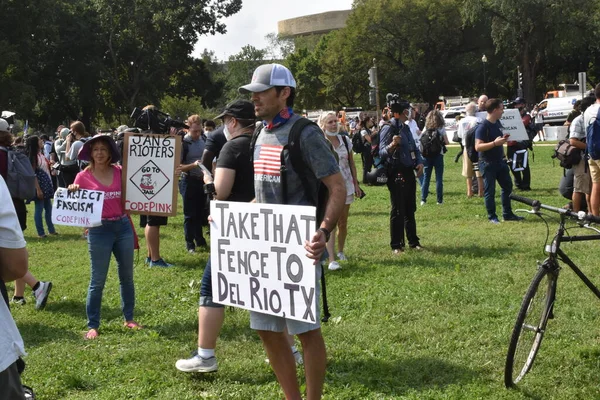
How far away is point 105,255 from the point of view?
6.73 meters

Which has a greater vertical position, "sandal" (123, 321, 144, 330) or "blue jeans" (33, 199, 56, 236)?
"blue jeans" (33, 199, 56, 236)

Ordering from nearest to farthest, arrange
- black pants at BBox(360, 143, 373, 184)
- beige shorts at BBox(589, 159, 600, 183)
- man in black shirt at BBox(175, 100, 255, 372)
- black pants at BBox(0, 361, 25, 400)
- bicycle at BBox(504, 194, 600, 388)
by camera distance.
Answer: black pants at BBox(0, 361, 25, 400) < bicycle at BBox(504, 194, 600, 388) < man in black shirt at BBox(175, 100, 255, 372) < beige shorts at BBox(589, 159, 600, 183) < black pants at BBox(360, 143, 373, 184)

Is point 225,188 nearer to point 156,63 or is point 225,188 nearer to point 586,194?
point 586,194

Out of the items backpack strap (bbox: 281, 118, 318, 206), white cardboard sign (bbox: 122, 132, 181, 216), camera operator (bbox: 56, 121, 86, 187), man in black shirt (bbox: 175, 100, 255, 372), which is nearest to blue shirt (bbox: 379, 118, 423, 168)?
white cardboard sign (bbox: 122, 132, 181, 216)

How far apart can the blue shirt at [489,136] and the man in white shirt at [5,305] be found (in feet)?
31.2

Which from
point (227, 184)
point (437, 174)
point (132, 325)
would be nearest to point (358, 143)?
point (437, 174)

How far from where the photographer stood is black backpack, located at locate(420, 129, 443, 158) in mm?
14914

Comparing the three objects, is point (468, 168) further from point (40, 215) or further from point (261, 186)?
point (261, 186)

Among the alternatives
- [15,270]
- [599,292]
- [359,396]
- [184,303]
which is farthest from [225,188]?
[184,303]

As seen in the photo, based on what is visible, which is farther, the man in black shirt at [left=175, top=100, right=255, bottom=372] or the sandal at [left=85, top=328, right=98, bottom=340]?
the sandal at [left=85, top=328, right=98, bottom=340]

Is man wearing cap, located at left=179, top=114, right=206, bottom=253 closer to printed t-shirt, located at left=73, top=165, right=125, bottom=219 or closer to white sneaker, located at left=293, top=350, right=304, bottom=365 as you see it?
printed t-shirt, located at left=73, top=165, right=125, bottom=219

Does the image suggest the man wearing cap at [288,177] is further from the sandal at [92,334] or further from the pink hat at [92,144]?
the sandal at [92,334]

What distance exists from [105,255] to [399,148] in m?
4.38

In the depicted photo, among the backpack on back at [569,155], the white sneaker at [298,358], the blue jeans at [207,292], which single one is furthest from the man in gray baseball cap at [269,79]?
the backpack on back at [569,155]
